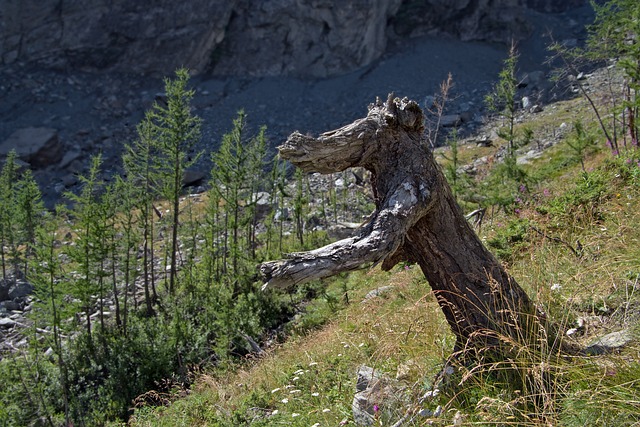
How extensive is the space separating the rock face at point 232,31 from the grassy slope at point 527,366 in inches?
1741

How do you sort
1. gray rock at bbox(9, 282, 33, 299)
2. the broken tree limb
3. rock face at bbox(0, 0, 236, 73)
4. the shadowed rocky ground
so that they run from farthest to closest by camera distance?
rock face at bbox(0, 0, 236, 73) → the shadowed rocky ground → gray rock at bbox(9, 282, 33, 299) → the broken tree limb

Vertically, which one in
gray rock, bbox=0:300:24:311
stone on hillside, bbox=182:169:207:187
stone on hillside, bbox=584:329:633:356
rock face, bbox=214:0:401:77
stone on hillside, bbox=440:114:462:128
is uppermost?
rock face, bbox=214:0:401:77

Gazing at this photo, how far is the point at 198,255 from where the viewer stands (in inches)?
821

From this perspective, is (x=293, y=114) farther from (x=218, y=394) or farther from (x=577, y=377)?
(x=577, y=377)

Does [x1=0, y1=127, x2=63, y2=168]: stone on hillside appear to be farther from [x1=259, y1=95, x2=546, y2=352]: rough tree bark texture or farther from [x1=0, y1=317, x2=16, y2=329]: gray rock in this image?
[x1=259, y1=95, x2=546, y2=352]: rough tree bark texture

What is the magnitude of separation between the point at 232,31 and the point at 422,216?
5151cm

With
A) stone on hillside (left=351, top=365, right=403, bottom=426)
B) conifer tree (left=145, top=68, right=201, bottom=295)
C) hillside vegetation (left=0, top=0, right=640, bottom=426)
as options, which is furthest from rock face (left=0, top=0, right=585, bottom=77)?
stone on hillside (left=351, top=365, right=403, bottom=426)

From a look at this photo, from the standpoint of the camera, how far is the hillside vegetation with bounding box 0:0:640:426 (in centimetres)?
377

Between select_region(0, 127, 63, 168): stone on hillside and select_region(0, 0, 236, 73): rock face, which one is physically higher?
select_region(0, 0, 236, 73): rock face

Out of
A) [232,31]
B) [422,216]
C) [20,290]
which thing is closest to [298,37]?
[232,31]

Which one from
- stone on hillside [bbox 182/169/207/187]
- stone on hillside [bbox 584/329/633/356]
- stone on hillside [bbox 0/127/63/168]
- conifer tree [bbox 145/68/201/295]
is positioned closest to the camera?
stone on hillside [bbox 584/329/633/356]

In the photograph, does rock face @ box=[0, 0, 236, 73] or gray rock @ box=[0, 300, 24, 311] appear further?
rock face @ box=[0, 0, 236, 73]

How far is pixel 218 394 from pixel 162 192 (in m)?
9.06

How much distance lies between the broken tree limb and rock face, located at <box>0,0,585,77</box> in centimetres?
4723
